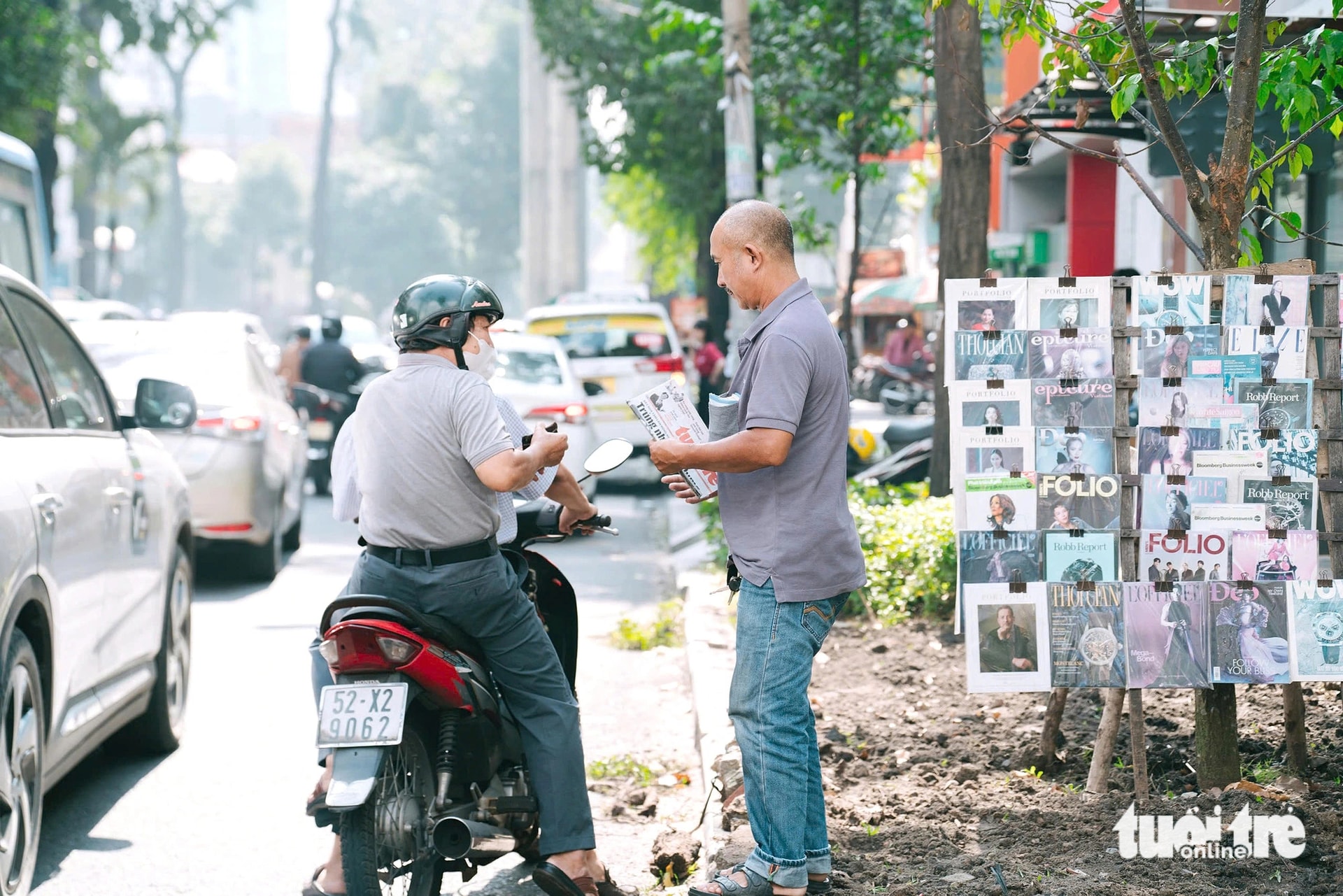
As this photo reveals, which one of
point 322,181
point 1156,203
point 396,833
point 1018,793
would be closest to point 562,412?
point 1018,793

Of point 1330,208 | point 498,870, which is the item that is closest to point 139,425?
point 498,870

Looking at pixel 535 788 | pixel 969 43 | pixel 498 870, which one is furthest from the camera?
pixel 969 43

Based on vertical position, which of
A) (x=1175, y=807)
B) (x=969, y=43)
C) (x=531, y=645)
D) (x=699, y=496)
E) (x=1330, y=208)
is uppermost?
(x=969, y=43)

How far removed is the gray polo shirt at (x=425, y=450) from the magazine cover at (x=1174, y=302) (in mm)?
1940

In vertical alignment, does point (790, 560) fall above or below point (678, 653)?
above

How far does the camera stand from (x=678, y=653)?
8.56 m

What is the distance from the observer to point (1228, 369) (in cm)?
459

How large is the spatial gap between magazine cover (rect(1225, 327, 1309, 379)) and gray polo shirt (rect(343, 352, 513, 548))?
218 centimetres

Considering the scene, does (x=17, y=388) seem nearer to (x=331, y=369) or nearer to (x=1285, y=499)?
(x=1285, y=499)

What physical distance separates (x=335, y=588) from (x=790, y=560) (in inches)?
272

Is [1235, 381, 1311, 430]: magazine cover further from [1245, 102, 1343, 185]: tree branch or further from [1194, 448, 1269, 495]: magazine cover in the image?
[1245, 102, 1343, 185]: tree branch

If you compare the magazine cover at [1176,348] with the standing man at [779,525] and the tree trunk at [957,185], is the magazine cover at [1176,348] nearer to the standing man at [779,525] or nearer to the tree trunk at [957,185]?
the standing man at [779,525]

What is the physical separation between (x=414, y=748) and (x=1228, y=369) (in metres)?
2.57

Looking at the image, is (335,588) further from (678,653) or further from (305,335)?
(305,335)
